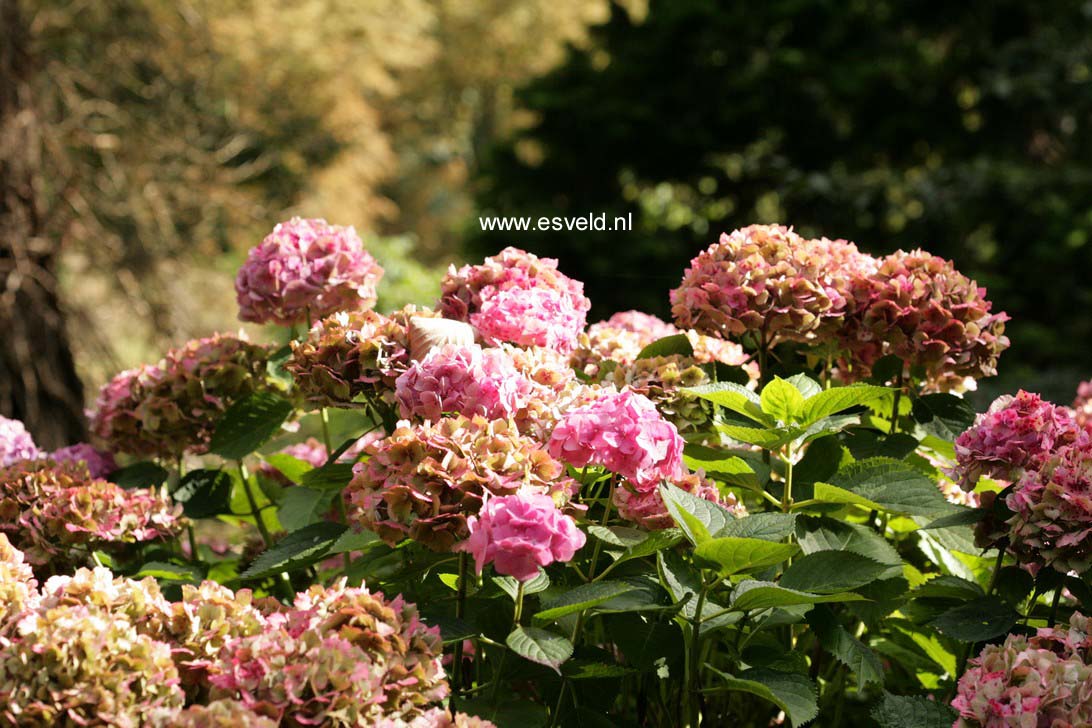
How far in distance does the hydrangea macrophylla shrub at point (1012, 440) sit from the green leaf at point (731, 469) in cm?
21

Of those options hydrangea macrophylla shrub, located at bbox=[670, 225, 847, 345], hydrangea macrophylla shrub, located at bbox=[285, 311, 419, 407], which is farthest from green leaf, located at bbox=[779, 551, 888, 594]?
hydrangea macrophylla shrub, located at bbox=[285, 311, 419, 407]

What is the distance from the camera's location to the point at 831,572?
1.05 m

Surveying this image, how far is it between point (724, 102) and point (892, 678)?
6.68 meters

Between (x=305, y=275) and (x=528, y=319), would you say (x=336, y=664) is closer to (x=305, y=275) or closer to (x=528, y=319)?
(x=528, y=319)

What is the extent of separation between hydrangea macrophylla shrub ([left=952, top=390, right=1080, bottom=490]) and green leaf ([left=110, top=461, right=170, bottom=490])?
3.29 feet

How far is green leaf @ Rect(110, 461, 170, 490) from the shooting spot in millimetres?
1546

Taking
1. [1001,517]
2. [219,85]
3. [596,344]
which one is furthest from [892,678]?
[219,85]

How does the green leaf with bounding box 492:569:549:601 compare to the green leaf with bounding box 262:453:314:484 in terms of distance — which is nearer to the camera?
the green leaf with bounding box 492:569:549:601

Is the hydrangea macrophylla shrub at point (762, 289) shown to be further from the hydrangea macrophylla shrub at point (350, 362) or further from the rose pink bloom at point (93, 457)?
the rose pink bloom at point (93, 457)

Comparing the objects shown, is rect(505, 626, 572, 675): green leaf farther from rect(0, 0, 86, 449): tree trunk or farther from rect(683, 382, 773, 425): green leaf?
rect(0, 0, 86, 449): tree trunk

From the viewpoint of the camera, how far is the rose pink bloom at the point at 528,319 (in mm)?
1260

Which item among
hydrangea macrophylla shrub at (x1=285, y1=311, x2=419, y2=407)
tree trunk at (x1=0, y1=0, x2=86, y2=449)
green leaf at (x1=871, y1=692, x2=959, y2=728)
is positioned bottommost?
green leaf at (x1=871, y1=692, x2=959, y2=728)

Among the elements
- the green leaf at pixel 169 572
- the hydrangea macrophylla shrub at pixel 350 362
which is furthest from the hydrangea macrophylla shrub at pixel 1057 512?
the green leaf at pixel 169 572

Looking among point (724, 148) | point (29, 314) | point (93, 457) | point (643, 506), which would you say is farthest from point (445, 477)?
point (724, 148)
